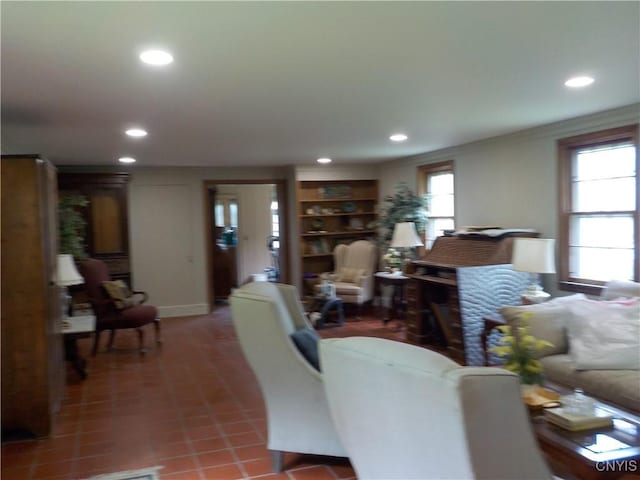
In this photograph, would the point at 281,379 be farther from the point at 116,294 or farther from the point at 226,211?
the point at 226,211

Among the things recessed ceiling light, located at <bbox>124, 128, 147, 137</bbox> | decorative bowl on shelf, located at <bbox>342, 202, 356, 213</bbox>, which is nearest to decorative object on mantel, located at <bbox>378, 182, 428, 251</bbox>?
decorative bowl on shelf, located at <bbox>342, 202, 356, 213</bbox>

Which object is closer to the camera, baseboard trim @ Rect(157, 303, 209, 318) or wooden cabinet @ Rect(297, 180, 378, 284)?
baseboard trim @ Rect(157, 303, 209, 318)

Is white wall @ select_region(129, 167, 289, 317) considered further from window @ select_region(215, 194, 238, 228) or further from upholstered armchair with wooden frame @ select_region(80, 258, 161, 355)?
window @ select_region(215, 194, 238, 228)

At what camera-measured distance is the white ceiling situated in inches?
85.1

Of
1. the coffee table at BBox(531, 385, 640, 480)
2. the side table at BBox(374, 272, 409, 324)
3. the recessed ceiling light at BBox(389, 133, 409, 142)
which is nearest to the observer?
the coffee table at BBox(531, 385, 640, 480)

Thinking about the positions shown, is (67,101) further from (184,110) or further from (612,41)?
(612,41)

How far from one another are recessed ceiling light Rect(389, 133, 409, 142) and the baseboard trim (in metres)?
4.13

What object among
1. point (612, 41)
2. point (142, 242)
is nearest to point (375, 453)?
point (612, 41)

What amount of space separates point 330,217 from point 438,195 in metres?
2.12

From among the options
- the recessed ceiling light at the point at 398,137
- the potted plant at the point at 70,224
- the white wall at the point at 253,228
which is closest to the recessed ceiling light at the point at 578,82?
the recessed ceiling light at the point at 398,137

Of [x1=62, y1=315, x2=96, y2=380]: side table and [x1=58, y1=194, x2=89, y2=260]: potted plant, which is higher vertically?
[x1=58, y1=194, x2=89, y2=260]: potted plant

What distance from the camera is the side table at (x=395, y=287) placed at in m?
6.53

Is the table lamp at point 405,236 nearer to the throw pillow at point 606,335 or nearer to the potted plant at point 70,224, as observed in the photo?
the throw pillow at point 606,335

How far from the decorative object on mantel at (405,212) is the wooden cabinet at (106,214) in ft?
12.1
